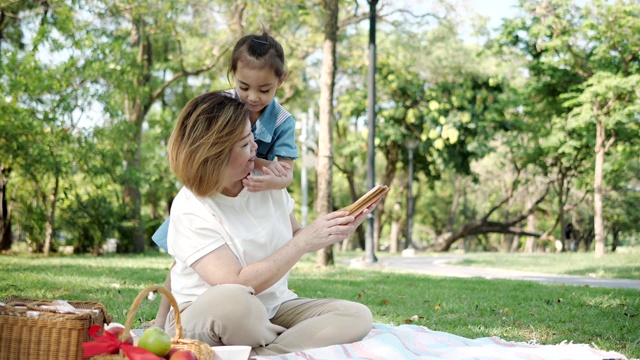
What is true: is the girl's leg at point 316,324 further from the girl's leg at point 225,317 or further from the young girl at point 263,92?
the young girl at point 263,92

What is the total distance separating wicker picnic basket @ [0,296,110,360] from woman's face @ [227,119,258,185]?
86 centimetres

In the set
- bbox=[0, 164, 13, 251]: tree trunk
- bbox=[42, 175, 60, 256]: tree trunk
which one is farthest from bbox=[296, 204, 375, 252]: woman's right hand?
bbox=[0, 164, 13, 251]: tree trunk

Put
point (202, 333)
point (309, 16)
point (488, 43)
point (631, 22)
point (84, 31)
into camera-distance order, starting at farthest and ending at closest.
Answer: point (488, 43) < point (631, 22) < point (84, 31) < point (309, 16) < point (202, 333)

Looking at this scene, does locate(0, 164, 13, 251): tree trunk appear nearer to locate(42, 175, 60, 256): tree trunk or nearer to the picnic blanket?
locate(42, 175, 60, 256): tree trunk

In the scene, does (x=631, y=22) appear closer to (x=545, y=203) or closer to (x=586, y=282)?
(x=586, y=282)

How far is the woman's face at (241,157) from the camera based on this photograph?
3008 millimetres

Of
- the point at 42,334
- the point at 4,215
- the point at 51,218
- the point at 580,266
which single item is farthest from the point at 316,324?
the point at 4,215

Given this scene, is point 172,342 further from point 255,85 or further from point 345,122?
point 345,122

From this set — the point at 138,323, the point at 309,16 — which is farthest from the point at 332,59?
the point at 138,323

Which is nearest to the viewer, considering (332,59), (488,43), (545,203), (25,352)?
(25,352)

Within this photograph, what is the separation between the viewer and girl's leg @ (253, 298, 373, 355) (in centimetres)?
325

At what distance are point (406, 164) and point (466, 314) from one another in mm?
18139

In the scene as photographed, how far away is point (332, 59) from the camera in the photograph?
34.0 ft

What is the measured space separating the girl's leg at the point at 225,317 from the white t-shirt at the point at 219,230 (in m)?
0.17
